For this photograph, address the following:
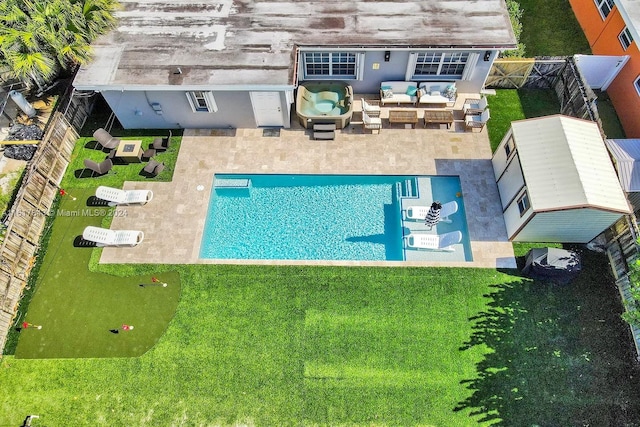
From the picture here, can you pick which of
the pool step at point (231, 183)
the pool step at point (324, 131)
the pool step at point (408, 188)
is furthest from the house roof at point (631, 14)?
the pool step at point (231, 183)

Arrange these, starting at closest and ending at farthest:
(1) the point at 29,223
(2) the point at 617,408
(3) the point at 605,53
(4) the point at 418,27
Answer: (2) the point at 617,408, (1) the point at 29,223, (4) the point at 418,27, (3) the point at 605,53

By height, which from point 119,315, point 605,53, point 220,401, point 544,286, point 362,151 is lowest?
point 220,401

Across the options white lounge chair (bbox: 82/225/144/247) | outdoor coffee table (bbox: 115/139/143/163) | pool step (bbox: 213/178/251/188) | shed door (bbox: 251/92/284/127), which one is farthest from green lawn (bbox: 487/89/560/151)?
A: white lounge chair (bbox: 82/225/144/247)

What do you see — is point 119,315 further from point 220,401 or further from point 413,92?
point 413,92

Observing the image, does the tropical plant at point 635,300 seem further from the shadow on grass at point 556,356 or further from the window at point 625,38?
the window at point 625,38

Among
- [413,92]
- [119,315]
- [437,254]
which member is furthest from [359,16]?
[119,315]

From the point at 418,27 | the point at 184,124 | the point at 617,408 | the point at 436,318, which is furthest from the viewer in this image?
the point at 184,124
